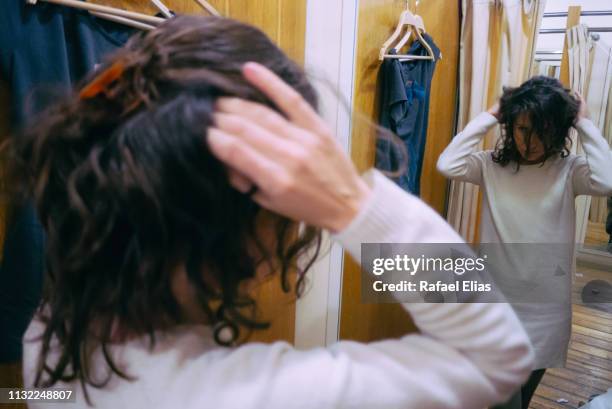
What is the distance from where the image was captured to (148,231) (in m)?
0.27

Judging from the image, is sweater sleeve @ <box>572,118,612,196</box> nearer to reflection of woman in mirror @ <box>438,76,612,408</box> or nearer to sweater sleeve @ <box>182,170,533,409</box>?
reflection of woman in mirror @ <box>438,76,612,408</box>

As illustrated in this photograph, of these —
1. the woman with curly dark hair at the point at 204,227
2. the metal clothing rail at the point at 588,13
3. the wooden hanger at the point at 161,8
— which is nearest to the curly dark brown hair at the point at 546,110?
the metal clothing rail at the point at 588,13

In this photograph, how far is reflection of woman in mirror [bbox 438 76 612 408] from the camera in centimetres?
66

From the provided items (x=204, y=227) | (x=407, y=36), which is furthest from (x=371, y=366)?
(x=407, y=36)

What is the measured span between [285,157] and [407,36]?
0.74 metres

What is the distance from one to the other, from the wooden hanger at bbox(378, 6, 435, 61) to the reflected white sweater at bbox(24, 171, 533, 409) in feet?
2.09

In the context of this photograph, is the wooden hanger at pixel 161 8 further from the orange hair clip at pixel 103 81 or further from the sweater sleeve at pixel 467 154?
the sweater sleeve at pixel 467 154

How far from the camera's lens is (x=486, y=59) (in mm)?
744

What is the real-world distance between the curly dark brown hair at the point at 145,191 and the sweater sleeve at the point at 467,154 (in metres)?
0.53

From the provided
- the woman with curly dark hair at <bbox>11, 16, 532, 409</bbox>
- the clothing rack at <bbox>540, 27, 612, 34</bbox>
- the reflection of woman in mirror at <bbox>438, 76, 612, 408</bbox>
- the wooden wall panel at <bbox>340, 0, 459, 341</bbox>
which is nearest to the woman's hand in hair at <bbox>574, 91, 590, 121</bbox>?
the reflection of woman in mirror at <bbox>438, 76, 612, 408</bbox>

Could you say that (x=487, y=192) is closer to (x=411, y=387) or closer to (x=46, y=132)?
(x=411, y=387)

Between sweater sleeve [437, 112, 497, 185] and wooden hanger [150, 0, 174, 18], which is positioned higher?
wooden hanger [150, 0, 174, 18]

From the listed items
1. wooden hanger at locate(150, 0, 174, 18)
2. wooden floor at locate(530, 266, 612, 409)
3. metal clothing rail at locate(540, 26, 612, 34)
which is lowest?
wooden floor at locate(530, 266, 612, 409)

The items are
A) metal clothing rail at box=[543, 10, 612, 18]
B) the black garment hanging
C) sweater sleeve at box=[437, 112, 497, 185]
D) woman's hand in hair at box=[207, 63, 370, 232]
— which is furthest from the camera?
sweater sleeve at box=[437, 112, 497, 185]
